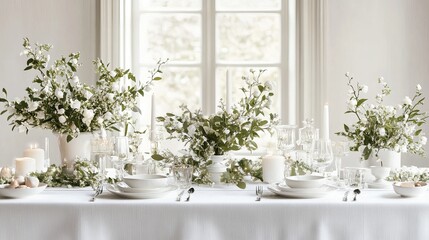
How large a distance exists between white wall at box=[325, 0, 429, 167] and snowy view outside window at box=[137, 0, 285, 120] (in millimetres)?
444

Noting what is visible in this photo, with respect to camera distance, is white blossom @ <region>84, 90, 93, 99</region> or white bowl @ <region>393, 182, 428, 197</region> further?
white blossom @ <region>84, 90, 93, 99</region>

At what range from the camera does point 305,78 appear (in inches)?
165

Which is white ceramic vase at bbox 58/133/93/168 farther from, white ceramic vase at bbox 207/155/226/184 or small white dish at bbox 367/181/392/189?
small white dish at bbox 367/181/392/189

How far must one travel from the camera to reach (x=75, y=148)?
101 inches

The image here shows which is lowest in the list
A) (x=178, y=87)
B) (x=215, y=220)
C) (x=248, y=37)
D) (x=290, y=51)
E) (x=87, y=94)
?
(x=215, y=220)

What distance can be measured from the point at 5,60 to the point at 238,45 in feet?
5.33

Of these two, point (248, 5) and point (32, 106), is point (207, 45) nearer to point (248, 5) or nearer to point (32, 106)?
point (248, 5)

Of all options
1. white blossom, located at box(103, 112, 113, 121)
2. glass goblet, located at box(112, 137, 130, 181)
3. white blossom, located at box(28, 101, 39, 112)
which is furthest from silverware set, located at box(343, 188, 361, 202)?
white blossom, located at box(28, 101, 39, 112)

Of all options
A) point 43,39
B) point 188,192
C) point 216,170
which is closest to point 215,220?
point 188,192

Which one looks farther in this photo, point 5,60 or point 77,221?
point 5,60

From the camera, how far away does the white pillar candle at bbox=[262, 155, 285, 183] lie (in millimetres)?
2467

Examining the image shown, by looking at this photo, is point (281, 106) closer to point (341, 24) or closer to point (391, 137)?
point (341, 24)

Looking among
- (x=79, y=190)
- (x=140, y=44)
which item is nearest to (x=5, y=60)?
(x=140, y=44)

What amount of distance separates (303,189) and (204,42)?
97.2 inches
